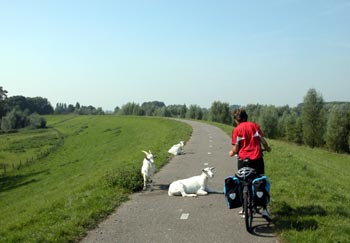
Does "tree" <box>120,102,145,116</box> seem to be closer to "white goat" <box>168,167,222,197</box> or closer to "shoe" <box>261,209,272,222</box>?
"white goat" <box>168,167,222,197</box>

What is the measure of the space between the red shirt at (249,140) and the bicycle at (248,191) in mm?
353

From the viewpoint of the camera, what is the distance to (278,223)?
777cm

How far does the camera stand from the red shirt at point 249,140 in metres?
7.72

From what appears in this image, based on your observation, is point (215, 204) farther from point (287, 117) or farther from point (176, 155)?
point (287, 117)

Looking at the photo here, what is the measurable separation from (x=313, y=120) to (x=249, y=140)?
63298 millimetres

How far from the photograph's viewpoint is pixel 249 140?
25.4 feet

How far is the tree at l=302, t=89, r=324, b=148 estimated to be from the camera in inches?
2621

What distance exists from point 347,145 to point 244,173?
200 ft

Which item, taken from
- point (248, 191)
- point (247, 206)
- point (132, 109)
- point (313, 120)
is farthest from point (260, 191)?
point (132, 109)

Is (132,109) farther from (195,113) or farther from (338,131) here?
(338,131)

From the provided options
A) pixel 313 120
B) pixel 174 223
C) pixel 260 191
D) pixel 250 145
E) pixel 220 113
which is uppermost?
pixel 220 113

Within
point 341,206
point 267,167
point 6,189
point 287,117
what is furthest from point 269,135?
point 341,206

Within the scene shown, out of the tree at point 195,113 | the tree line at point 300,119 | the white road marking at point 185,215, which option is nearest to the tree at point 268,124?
the tree line at point 300,119

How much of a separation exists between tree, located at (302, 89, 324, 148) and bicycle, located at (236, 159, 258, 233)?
63.3m
